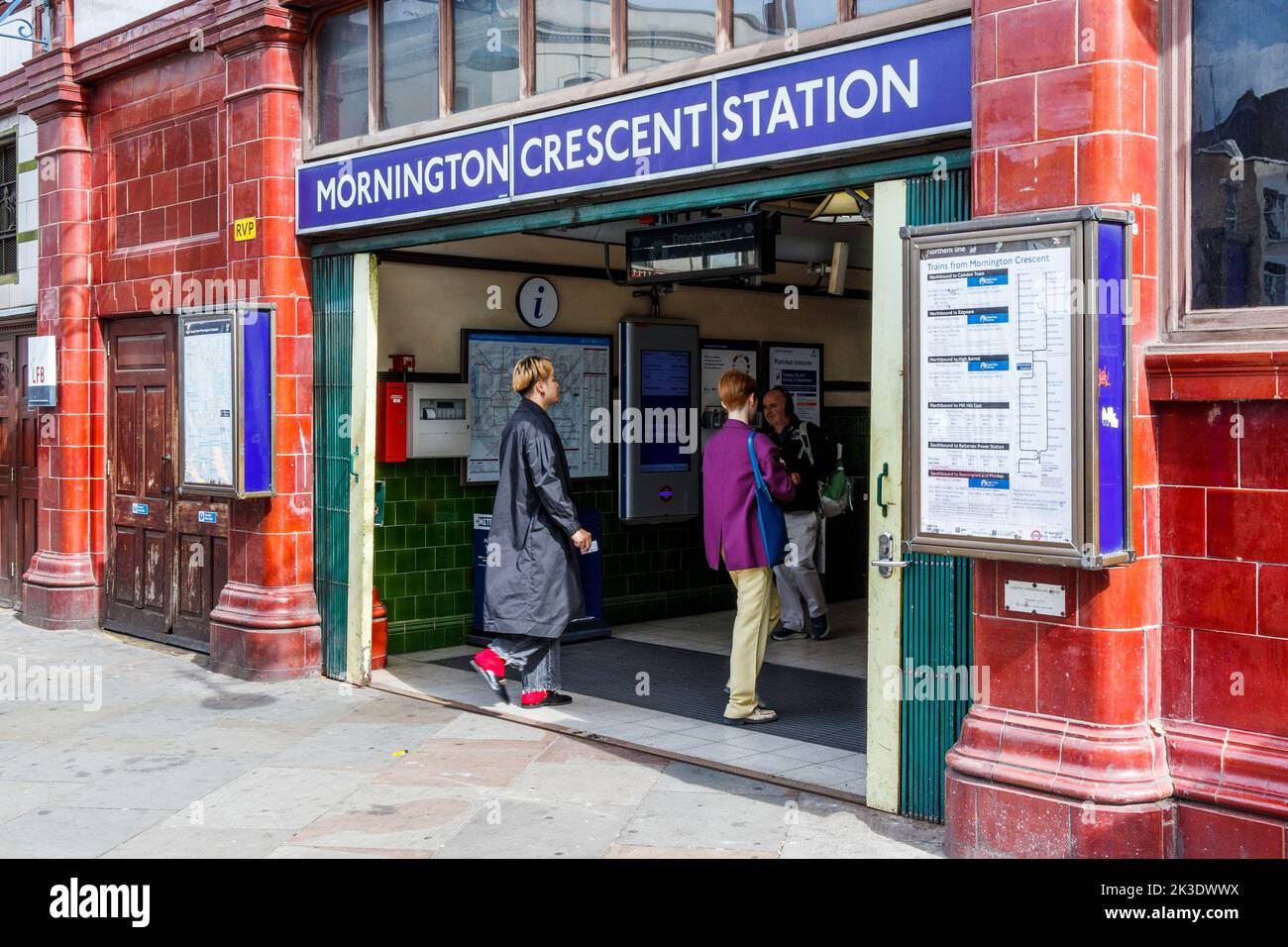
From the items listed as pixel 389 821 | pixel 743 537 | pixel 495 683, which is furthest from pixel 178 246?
pixel 389 821

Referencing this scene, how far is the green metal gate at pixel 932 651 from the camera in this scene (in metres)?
5.17

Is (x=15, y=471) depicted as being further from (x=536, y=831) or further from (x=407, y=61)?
(x=536, y=831)

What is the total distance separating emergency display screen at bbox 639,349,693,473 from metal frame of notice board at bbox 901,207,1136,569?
575 centimetres

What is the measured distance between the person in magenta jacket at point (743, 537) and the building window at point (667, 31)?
167 cm

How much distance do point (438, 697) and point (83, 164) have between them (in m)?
5.29

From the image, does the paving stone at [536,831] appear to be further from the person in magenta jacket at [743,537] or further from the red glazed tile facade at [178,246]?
the red glazed tile facade at [178,246]

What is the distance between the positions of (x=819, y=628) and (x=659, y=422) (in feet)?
6.59

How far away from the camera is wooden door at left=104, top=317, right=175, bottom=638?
9539 millimetres

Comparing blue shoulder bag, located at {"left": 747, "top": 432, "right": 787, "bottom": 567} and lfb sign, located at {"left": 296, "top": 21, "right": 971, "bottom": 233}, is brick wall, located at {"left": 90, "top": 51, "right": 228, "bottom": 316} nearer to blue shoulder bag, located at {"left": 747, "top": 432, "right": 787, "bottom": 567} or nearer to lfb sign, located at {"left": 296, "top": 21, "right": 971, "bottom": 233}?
lfb sign, located at {"left": 296, "top": 21, "right": 971, "bottom": 233}

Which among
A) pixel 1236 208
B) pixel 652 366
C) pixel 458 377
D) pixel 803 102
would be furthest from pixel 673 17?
pixel 652 366

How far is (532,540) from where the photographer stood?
7320 mm

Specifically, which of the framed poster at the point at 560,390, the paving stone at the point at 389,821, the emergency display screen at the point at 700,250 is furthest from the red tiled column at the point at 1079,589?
the framed poster at the point at 560,390

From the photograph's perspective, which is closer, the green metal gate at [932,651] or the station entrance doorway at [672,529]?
the green metal gate at [932,651]

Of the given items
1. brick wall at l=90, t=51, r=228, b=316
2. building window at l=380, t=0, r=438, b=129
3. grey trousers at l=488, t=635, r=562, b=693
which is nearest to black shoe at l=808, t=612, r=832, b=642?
grey trousers at l=488, t=635, r=562, b=693
